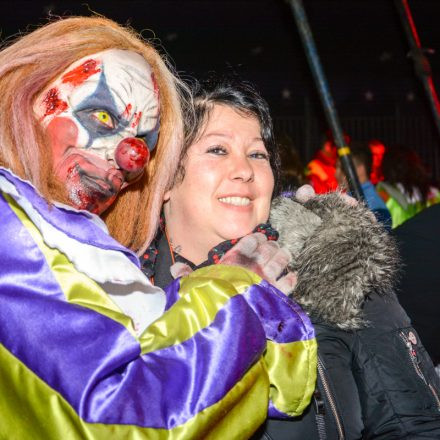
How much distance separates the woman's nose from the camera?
6.29ft

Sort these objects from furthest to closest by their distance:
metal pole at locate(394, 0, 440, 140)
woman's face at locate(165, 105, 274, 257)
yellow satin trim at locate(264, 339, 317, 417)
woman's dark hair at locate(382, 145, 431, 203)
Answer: woman's dark hair at locate(382, 145, 431, 203)
metal pole at locate(394, 0, 440, 140)
woman's face at locate(165, 105, 274, 257)
yellow satin trim at locate(264, 339, 317, 417)

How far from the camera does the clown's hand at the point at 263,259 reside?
1.67 metres

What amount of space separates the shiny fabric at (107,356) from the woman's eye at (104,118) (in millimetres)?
260

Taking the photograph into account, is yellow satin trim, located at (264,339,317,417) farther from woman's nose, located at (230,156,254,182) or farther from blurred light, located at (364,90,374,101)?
blurred light, located at (364,90,374,101)

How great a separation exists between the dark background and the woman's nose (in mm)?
6140

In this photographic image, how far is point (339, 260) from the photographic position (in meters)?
1.72

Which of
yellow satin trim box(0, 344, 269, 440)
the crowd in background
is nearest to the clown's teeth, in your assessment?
the crowd in background

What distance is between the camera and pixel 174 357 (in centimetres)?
121

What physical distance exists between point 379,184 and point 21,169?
403cm

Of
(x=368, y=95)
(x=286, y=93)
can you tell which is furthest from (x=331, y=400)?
(x=368, y=95)

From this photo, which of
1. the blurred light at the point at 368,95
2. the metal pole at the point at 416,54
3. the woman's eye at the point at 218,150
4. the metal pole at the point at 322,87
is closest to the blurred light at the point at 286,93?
the blurred light at the point at 368,95

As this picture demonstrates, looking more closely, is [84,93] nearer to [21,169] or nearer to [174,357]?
[21,169]

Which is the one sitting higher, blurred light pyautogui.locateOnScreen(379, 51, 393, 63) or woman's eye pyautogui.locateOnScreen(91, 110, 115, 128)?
blurred light pyautogui.locateOnScreen(379, 51, 393, 63)

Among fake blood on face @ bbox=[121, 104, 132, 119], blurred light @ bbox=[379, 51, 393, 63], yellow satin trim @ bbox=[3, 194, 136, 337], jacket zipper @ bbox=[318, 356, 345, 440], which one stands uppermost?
blurred light @ bbox=[379, 51, 393, 63]
